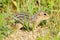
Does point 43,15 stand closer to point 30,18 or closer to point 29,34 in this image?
point 30,18

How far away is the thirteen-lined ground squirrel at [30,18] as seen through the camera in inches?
196

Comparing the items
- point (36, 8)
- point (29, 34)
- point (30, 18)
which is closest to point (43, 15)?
point (36, 8)

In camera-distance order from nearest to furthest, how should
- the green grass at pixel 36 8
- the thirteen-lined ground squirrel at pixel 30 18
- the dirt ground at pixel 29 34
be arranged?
1. the dirt ground at pixel 29 34
2. the thirteen-lined ground squirrel at pixel 30 18
3. the green grass at pixel 36 8

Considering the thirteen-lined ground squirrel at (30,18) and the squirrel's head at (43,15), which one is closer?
the thirteen-lined ground squirrel at (30,18)

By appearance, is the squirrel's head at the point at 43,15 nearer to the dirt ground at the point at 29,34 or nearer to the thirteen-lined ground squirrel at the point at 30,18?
the thirteen-lined ground squirrel at the point at 30,18

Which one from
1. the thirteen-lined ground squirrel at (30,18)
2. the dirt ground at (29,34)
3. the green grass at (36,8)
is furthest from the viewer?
the green grass at (36,8)

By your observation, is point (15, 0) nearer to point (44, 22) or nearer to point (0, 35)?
point (44, 22)

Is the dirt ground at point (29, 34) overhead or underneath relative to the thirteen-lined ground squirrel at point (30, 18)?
underneath

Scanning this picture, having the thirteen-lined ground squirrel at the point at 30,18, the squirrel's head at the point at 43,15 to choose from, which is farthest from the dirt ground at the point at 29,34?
the squirrel's head at the point at 43,15

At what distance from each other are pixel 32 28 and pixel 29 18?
0.73ft

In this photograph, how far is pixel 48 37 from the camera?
15.4ft

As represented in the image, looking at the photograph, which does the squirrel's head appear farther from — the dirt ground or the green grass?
the dirt ground

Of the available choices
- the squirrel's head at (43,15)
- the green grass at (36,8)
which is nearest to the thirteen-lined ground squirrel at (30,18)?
the squirrel's head at (43,15)

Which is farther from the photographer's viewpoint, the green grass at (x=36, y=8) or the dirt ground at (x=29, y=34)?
A: the green grass at (x=36, y=8)
